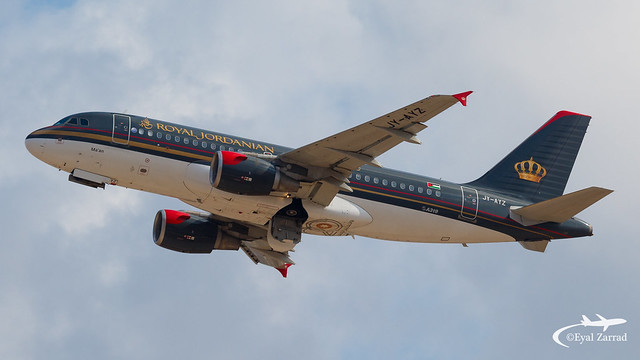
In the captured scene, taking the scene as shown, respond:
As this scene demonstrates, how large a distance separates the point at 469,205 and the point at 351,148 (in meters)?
9.84

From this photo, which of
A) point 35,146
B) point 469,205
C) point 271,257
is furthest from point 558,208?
point 35,146

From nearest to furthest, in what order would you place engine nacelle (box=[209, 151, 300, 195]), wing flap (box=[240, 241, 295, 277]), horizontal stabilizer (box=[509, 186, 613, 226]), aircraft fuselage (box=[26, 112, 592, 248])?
1. engine nacelle (box=[209, 151, 300, 195])
2. aircraft fuselage (box=[26, 112, 592, 248])
3. horizontal stabilizer (box=[509, 186, 613, 226])
4. wing flap (box=[240, 241, 295, 277])

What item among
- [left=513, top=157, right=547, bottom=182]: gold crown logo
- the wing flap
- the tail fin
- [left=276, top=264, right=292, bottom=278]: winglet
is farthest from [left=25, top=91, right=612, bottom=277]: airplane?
[left=276, top=264, right=292, bottom=278]: winglet

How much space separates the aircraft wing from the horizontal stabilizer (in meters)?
10.6

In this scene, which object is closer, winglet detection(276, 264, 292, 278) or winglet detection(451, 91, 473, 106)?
winglet detection(451, 91, 473, 106)

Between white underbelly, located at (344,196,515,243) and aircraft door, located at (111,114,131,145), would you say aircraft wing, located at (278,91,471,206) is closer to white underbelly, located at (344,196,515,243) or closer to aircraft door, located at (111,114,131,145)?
white underbelly, located at (344,196,515,243)

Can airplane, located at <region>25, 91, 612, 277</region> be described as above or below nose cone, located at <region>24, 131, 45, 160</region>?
below

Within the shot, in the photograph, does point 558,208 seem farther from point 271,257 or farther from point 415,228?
point 271,257

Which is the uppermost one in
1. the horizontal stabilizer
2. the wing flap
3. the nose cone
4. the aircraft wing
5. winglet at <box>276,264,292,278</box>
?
the nose cone

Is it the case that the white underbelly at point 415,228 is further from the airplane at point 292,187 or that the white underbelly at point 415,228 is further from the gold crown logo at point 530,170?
the gold crown logo at point 530,170

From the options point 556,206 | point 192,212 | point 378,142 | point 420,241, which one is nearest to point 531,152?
point 556,206

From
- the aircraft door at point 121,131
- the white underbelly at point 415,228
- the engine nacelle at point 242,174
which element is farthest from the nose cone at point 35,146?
the white underbelly at point 415,228

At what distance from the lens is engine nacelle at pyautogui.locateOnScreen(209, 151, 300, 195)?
41.3 metres

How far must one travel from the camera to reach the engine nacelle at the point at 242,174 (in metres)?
41.3
